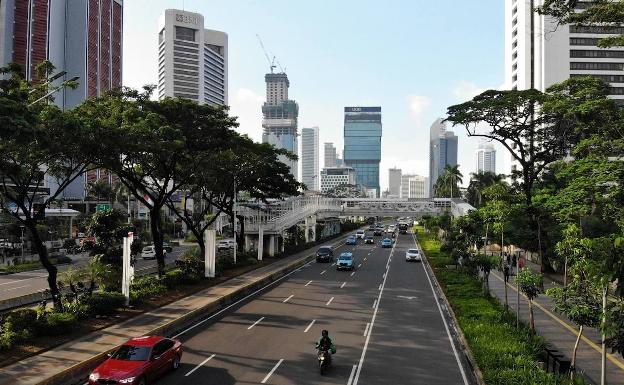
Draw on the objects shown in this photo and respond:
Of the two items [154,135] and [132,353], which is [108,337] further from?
[154,135]

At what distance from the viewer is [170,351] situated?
16.4 metres

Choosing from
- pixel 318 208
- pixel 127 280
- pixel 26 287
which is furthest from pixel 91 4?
pixel 127 280

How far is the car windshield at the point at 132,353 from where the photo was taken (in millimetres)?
15273

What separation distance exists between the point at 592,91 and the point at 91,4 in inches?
4700

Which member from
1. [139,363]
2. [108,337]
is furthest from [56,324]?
[139,363]

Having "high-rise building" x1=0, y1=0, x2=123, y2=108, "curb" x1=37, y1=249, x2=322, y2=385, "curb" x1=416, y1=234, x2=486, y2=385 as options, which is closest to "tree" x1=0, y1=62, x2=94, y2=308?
"curb" x1=37, y1=249, x2=322, y2=385

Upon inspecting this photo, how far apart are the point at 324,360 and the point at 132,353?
5.79 meters

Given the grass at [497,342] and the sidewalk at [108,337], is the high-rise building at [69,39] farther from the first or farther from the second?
the grass at [497,342]

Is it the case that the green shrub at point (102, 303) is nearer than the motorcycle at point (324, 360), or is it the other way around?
the motorcycle at point (324, 360)

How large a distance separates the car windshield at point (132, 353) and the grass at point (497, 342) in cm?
995

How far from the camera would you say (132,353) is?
15.5m

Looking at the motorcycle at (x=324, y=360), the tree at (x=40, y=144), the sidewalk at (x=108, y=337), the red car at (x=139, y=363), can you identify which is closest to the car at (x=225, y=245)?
the sidewalk at (x=108, y=337)

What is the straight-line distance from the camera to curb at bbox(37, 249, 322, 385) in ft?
51.1

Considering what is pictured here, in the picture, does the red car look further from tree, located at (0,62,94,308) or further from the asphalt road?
tree, located at (0,62,94,308)
